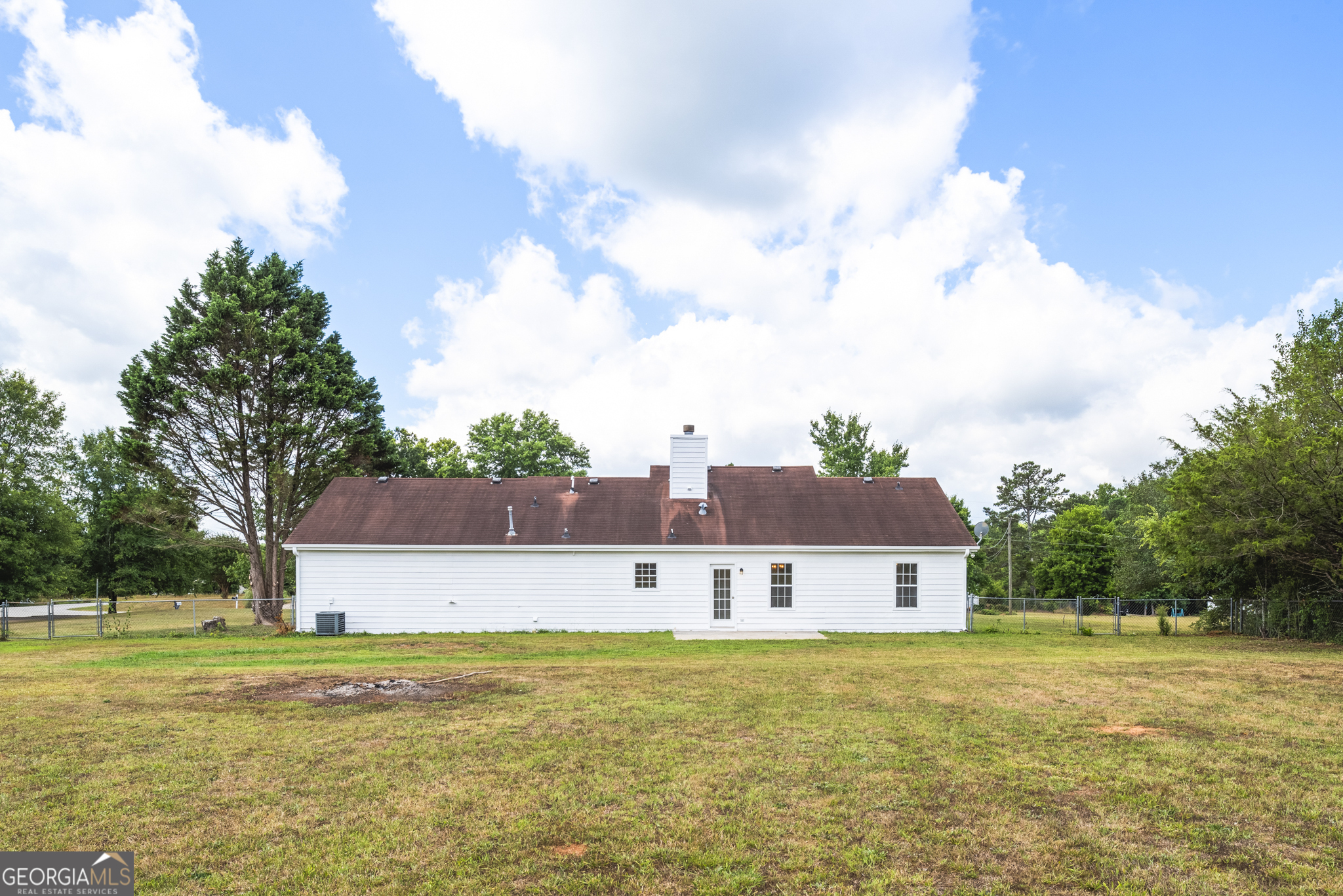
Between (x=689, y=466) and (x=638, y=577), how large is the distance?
4303 mm

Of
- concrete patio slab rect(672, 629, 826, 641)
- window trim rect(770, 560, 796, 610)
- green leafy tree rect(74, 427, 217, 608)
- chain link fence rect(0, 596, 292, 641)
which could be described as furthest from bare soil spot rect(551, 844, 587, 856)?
green leafy tree rect(74, 427, 217, 608)

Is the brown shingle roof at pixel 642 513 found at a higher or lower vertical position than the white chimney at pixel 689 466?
lower

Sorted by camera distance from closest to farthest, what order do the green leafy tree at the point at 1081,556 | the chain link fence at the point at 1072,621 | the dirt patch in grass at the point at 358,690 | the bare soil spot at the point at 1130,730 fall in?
the bare soil spot at the point at 1130,730 → the dirt patch in grass at the point at 358,690 → the chain link fence at the point at 1072,621 → the green leafy tree at the point at 1081,556

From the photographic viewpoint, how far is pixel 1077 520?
178 feet

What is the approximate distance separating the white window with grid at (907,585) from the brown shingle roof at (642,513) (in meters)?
0.77

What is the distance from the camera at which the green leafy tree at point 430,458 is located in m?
35.9

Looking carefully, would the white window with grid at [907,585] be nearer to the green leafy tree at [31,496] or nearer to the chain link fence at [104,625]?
the chain link fence at [104,625]

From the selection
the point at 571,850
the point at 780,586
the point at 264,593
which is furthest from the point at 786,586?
the point at 264,593

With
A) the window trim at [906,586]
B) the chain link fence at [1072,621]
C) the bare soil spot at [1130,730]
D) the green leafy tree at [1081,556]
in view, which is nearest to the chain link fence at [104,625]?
the window trim at [906,586]

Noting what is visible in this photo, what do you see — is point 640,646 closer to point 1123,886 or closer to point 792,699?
point 792,699

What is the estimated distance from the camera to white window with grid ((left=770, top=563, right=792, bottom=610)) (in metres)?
21.4

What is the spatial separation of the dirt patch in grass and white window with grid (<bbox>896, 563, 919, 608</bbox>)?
46.3 feet

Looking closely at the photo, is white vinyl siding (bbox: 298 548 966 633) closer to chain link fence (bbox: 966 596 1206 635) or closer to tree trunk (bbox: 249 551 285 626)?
chain link fence (bbox: 966 596 1206 635)

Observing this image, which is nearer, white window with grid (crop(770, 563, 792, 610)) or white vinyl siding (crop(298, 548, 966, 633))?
white vinyl siding (crop(298, 548, 966, 633))
